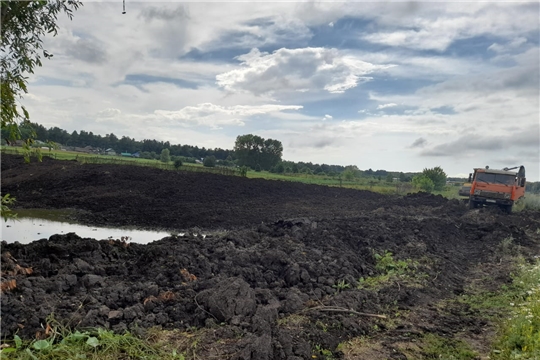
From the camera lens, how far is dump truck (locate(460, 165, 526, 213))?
64.8 ft

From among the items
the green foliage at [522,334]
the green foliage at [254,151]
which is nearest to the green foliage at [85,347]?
the green foliage at [522,334]

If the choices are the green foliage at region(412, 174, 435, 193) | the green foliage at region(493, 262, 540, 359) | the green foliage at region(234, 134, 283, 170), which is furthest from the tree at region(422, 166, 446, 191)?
the green foliage at region(493, 262, 540, 359)

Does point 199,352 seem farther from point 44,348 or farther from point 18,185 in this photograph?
point 18,185

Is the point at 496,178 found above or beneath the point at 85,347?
above

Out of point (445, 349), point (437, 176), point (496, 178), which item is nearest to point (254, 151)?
point (437, 176)

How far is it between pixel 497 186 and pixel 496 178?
1.29 feet

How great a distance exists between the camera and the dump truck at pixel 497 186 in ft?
64.8

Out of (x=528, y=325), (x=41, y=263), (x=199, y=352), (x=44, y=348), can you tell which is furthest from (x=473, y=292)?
(x=41, y=263)

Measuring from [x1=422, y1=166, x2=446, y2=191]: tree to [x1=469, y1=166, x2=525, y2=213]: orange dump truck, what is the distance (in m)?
21.2

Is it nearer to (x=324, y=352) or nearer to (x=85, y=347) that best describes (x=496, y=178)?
(x=324, y=352)

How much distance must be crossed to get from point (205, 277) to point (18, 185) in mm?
18029

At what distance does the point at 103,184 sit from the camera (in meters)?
21.8

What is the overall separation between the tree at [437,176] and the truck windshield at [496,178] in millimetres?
22089

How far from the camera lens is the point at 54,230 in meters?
12.3
